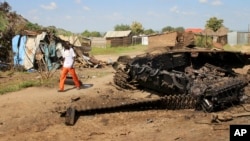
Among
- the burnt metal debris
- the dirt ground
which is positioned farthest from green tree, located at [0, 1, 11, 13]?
the dirt ground

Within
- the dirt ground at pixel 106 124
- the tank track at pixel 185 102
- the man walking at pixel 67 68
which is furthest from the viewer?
the man walking at pixel 67 68

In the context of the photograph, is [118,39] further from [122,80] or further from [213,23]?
[122,80]

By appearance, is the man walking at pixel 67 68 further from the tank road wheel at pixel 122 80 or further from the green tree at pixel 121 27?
the green tree at pixel 121 27

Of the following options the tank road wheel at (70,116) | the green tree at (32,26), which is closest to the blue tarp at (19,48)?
the green tree at (32,26)

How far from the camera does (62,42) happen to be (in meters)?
22.8

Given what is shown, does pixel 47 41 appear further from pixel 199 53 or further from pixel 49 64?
pixel 199 53

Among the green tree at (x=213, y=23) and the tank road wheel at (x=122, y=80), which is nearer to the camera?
the tank road wheel at (x=122, y=80)

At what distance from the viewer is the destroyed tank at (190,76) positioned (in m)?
10.3

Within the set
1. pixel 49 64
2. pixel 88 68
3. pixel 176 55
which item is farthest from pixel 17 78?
pixel 176 55

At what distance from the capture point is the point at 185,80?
10.9 meters

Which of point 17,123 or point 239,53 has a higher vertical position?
point 239,53

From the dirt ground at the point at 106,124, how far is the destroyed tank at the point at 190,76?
0.37 m

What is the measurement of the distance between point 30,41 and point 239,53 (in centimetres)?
1296

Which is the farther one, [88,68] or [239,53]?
[88,68]
